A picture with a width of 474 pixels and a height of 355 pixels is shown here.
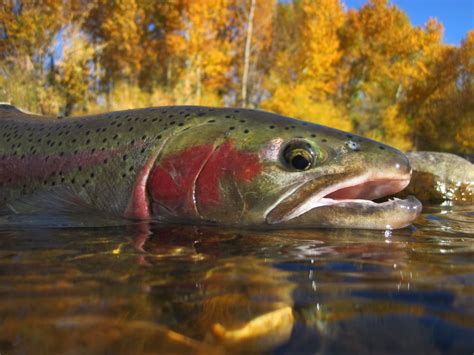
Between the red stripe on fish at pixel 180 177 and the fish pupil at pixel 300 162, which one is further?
the red stripe on fish at pixel 180 177

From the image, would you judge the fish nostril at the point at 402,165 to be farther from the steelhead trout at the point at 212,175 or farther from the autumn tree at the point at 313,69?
the autumn tree at the point at 313,69

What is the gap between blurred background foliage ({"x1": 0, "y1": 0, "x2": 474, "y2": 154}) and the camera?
18828 millimetres

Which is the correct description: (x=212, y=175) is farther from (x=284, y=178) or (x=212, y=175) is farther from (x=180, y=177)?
(x=284, y=178)

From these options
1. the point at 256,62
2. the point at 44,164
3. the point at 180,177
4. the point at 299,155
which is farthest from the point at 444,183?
the point at 256,62

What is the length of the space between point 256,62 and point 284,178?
96.7 feet

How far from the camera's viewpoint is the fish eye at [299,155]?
8.11 ft

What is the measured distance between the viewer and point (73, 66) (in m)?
19.5

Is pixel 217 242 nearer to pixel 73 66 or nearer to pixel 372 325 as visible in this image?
pixel 372 325

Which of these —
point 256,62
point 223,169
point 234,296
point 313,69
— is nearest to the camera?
point 234,296

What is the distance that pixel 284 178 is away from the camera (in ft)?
8.09

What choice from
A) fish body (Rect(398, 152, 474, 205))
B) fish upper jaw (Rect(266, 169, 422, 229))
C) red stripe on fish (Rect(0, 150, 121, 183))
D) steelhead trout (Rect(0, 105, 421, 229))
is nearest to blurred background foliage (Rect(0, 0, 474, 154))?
fish body (Rect(398, 152, 474, 205))

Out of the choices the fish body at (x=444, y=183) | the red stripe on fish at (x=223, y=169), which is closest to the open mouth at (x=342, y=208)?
the red stripe on fish at (x=223, y=169)

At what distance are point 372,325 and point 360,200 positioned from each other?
1544mm

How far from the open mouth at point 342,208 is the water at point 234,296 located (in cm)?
31
